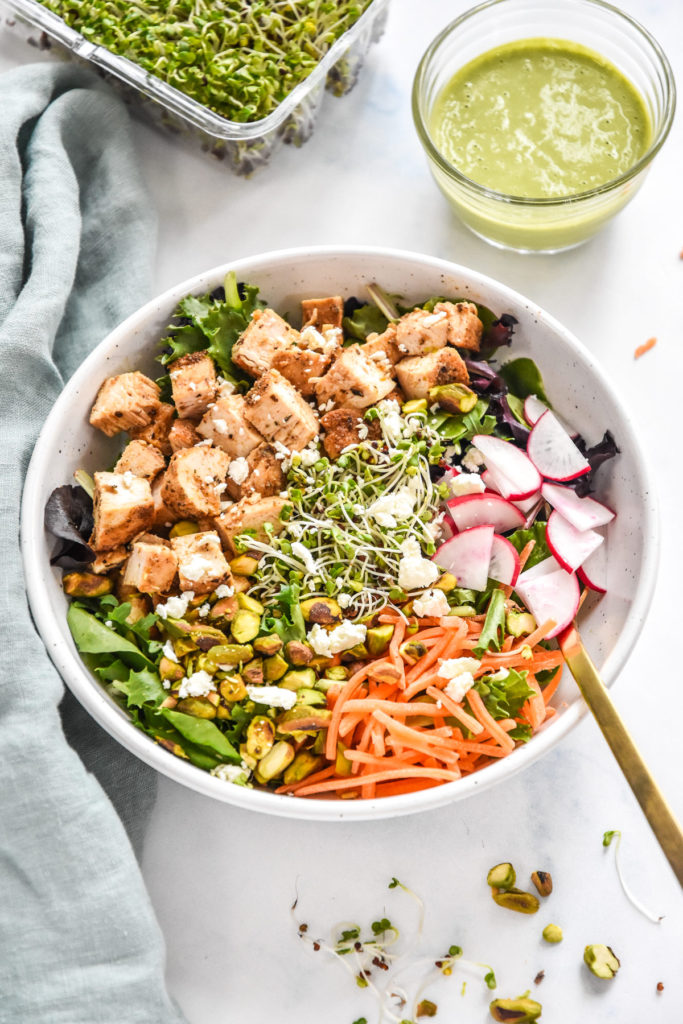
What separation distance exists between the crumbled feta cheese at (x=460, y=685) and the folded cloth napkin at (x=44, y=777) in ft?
3.21

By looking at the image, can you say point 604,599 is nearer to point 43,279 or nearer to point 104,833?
point 104,833

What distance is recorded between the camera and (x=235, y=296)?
2928 millimetres

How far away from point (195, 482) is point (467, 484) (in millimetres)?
776

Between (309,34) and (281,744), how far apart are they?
7.56 feet

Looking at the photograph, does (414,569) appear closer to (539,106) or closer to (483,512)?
(483,512)

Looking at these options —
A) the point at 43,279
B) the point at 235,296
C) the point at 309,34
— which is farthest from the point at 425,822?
the point at 309,34

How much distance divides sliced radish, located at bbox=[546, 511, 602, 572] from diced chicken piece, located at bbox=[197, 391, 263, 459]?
35.4 inches

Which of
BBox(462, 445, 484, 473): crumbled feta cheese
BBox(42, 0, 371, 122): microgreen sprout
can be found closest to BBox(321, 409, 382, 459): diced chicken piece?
BBox(462, 445, 484, 473): crumbled feta cheese

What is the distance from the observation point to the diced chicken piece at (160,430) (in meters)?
2.91

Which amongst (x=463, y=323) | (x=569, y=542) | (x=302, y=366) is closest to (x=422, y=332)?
(x=463, y=323)

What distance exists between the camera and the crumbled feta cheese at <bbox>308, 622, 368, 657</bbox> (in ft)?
8.48

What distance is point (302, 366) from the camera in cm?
290

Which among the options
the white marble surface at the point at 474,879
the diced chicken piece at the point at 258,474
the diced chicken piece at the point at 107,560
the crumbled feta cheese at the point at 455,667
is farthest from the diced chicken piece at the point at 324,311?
the crumbled feta cheese at the point at 455,667

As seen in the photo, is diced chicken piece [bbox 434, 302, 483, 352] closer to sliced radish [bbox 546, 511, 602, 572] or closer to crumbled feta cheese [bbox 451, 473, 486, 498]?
crumbled feta cheese [bbox 451, 473, 486, 498]
